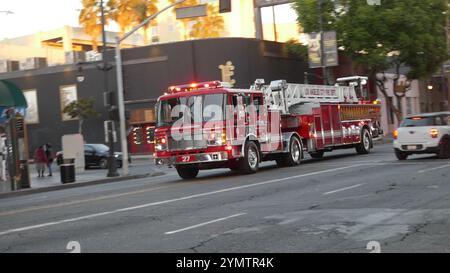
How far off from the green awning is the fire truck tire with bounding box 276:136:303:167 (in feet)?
37.8

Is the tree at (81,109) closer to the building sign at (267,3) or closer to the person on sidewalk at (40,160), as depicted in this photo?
the person on sidewalk at (40,160)

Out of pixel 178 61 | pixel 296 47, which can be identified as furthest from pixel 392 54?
pixel 178 61

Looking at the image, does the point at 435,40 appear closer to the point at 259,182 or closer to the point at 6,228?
the point at 259,182

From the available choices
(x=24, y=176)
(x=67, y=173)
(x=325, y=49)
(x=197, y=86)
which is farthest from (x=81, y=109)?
(x=197, y=86)

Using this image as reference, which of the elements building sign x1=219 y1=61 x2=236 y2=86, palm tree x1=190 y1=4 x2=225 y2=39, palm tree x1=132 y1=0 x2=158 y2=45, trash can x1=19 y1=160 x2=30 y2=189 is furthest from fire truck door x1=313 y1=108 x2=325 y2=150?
palm tree x1=190 y1=4 x2=225 y2=39

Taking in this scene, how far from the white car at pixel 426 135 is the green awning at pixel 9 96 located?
15670 millimetres

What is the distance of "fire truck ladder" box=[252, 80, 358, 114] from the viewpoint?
22672 millimetres

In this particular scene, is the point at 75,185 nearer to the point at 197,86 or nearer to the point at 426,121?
the point at 197,86

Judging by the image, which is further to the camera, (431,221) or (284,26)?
(284,26)

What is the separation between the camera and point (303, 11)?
152 ft

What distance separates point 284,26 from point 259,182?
40.8 meters

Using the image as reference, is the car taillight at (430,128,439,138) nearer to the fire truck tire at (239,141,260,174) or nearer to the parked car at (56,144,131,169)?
the fire truck tire at (239,141,260,174)

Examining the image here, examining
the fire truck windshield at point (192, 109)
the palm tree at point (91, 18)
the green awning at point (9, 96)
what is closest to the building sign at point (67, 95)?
the palm tree at point (91, 18)

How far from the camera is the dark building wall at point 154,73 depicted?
45469mm
